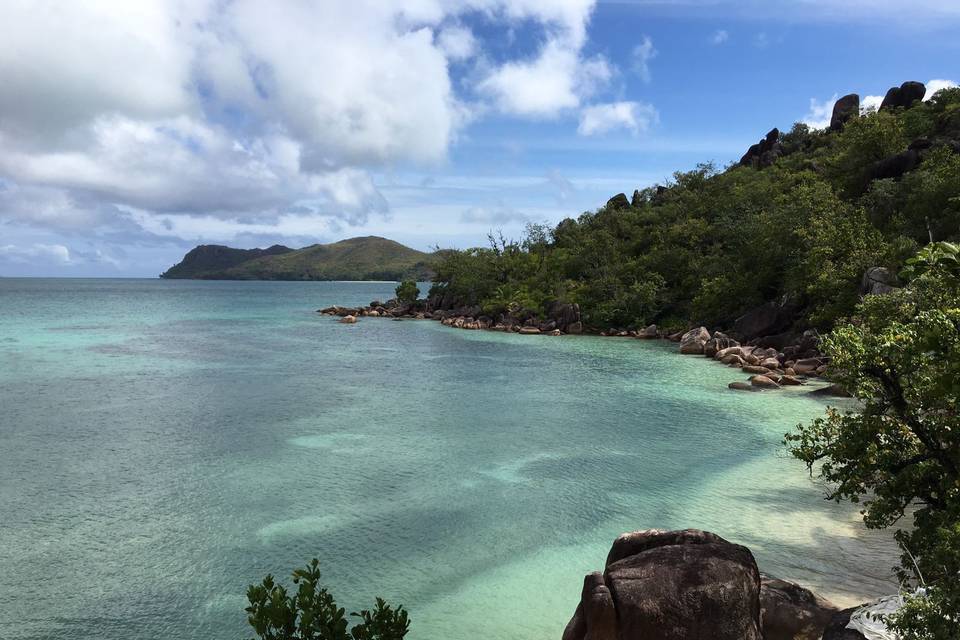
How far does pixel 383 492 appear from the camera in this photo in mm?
16141

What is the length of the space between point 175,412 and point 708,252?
2134 inches

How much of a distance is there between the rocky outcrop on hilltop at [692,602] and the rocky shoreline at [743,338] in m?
7.02

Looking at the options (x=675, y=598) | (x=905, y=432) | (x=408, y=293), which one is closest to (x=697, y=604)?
(x=675, y=598)

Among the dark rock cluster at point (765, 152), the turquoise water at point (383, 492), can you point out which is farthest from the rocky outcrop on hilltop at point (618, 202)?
the turquoise water at point (383, 492)

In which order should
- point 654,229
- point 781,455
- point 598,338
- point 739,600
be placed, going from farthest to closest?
point 654,229 < point 598,338 < point 781,455 < point 739,600

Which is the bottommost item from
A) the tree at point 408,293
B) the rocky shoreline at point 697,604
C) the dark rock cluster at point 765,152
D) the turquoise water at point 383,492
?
the turquoise water at point 383,492

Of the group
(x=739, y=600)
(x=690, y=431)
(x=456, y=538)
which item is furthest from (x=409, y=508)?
(x=690, y=431)

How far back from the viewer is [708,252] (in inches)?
2488

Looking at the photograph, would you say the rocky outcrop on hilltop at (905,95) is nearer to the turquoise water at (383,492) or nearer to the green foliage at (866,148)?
the green foliage at (866,148)

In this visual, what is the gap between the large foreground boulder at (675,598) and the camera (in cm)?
745

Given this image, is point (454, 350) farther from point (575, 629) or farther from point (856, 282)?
point (575, 629)

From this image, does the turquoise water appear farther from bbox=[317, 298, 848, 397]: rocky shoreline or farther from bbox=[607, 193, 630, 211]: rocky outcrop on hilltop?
bbox=[607, 193, 630, 211]: rocky outcrop on hilltop

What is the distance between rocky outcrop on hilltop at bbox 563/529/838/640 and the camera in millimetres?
7473

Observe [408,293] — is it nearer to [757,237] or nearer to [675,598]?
[757,237]
